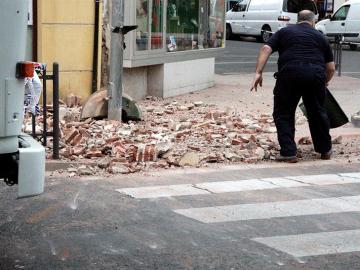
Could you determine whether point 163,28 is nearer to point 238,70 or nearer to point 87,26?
point 87,26

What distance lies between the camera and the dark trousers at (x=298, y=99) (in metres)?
9.16

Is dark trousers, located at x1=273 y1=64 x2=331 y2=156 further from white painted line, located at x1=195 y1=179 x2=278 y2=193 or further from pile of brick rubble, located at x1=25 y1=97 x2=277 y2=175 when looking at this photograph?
white painted line, located at x1=195 y1=179 x2=278 y2=193

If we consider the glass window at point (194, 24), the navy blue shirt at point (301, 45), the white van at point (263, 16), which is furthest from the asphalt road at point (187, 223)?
the white van at point (263, 16)

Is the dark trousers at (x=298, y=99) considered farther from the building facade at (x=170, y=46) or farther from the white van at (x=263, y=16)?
the white van at (x=263, y=16)

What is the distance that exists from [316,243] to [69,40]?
25.2ft

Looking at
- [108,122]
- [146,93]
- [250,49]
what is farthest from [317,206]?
[250,49]

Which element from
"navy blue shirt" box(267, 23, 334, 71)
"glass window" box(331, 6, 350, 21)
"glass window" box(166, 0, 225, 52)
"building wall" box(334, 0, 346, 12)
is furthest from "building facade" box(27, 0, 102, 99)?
"building wall" box(334, 0, 346, 12)

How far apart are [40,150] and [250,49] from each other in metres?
25.8

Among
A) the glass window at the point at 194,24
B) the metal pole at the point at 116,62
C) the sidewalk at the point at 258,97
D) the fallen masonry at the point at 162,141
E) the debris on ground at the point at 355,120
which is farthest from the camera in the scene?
the glass window at the point at 194,24

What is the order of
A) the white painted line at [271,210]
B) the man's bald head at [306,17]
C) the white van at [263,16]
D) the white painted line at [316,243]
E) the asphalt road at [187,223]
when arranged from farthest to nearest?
1. the white van at [263,16]
2. the man's bald head at [306,17]
3. the white painted line at [271,210]
4. the white painted line at [316,243]
5. the asphalt road at [187,223]

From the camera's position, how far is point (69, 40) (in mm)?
12789

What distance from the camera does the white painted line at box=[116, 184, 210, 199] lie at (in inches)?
299

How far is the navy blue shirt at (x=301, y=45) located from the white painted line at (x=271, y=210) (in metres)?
2.22

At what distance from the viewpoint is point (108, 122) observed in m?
10.7
